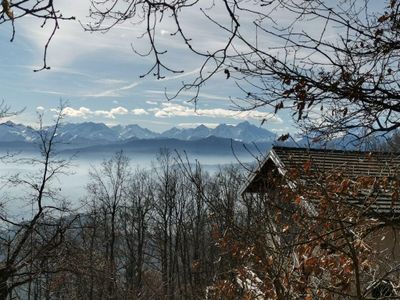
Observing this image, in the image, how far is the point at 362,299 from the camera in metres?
3.54

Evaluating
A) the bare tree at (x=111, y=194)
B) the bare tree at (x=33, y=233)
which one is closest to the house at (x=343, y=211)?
the bare tree at (x=33, y=233)

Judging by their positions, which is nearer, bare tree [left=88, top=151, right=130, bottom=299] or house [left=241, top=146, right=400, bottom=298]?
house [left=241, top=146, right=400, bottom=298]

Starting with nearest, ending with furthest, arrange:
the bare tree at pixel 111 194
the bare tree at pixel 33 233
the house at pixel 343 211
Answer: the house at pixel 343 211, the bare tree at pixel 33 233, the bare tree at pixel 111 194

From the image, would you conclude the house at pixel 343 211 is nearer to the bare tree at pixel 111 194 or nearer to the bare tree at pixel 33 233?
the bare tree at pixel 33 233

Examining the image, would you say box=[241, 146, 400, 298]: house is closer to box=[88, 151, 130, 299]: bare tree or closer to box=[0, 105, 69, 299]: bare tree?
box=[0, 105, 69, 299]: bare tree

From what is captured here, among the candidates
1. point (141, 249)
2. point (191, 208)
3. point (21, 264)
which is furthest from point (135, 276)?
point (21, 264)

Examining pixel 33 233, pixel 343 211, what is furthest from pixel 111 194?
pixel 343 211

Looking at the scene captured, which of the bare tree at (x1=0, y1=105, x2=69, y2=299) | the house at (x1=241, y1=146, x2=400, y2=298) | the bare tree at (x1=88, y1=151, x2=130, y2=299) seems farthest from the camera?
the bare tree at (x1=88, y1=151, x2=130, y2=299)

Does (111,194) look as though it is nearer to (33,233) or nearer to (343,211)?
(33,233)

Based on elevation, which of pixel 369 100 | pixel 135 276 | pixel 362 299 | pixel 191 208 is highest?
pixel 369 100

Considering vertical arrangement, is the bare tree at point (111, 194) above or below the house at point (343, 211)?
below

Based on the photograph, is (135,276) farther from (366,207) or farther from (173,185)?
(366,207)

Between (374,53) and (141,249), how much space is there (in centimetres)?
4568

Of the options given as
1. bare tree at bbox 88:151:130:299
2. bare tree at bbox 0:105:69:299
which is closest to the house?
bare tree at bbox 0:105:69:299
